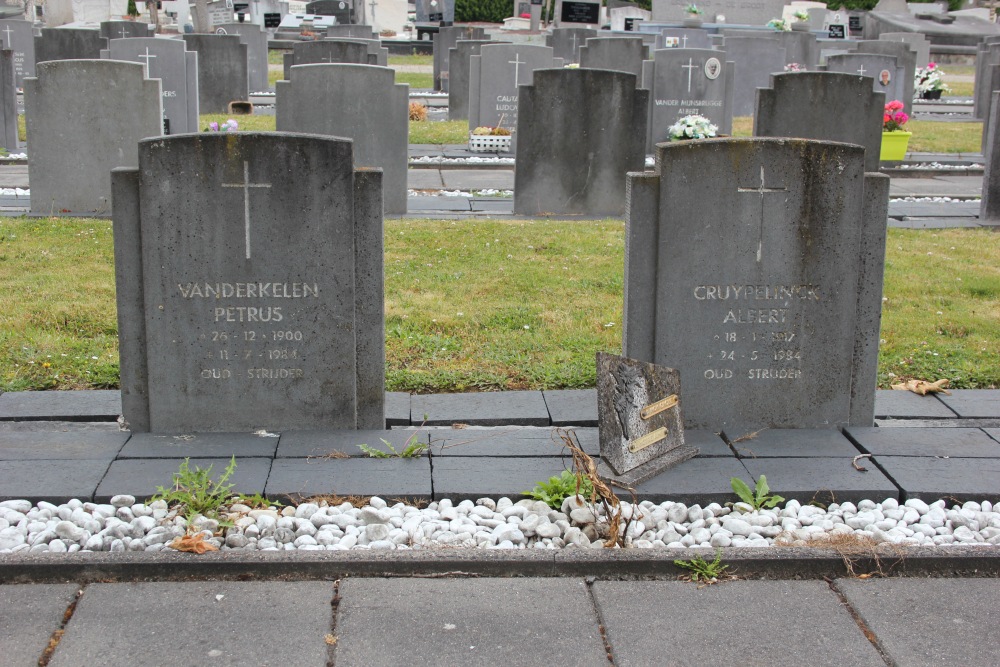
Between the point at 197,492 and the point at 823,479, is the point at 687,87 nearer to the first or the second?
the point at 823,479

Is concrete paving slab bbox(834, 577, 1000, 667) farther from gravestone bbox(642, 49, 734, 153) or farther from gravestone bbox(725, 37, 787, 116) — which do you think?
gravestone bbox(725, 37, 787, 116)

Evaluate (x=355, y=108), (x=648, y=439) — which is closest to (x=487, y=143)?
(x=355, y=108)

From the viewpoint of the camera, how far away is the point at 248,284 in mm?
5023

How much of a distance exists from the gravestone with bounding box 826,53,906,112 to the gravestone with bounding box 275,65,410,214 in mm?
8920

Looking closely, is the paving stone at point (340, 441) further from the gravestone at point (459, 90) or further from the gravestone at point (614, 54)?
the gravestone at point (459, 90)

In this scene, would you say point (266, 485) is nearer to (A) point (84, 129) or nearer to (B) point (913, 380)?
(B) point (913, 380)

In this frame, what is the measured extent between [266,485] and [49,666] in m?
1.40

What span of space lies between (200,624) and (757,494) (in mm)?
2266

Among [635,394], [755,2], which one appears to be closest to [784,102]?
[635,394]

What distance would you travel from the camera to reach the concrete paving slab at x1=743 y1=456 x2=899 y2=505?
4668 mm

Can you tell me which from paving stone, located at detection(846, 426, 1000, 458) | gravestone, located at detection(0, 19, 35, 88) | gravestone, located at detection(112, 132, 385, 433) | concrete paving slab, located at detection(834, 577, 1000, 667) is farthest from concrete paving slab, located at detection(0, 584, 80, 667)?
gravestone, located at detection(0, 19, 35, 88)

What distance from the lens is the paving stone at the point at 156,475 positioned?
453 centimetres

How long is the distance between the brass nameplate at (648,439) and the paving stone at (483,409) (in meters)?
0.75

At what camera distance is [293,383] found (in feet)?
16.9
